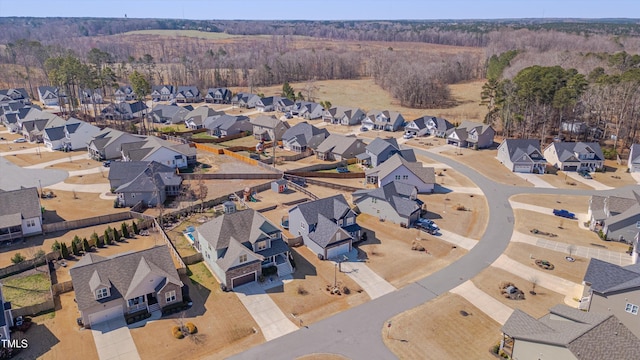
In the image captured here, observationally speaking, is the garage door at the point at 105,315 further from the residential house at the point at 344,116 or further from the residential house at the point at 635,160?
the residential house at the point at 635,160

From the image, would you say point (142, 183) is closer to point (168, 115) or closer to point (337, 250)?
point (337, 250)

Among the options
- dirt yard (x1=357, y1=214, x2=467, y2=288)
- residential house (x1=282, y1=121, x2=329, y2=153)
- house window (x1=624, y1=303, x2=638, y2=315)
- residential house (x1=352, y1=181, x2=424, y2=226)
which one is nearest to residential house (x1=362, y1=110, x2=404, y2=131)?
residential house (x1=282, y1=121, x2=329, y2=153)

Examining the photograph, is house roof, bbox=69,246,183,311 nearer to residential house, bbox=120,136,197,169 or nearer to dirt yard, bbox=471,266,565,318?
dirt yard, bbox=471,266,565,318

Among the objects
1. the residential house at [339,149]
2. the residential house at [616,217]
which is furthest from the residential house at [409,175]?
the residential house at [616,217]

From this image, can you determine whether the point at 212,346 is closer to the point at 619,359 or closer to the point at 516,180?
the point at 619,359

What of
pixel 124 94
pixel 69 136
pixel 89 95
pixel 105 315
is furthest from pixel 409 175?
pixel 124 94

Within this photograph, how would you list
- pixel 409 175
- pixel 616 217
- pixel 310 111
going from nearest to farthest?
pixel 616 217 → pixel 409 175 → pixel 310 111
